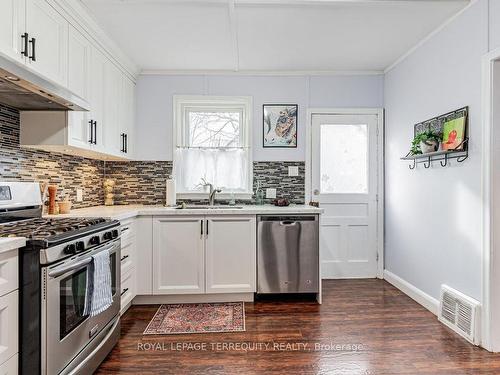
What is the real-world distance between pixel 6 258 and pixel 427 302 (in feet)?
10.4

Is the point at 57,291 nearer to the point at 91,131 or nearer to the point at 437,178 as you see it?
the point at 91,131

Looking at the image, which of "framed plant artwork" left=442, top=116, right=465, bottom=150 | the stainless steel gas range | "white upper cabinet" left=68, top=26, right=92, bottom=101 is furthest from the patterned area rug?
"framed plant artwork" left=442, top=116, right=465, bottom=150

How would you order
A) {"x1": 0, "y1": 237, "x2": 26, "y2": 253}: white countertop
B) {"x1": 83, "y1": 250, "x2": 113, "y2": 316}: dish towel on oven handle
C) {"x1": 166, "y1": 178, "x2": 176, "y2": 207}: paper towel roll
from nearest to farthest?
{"x1": 0, "y1": 237, "x2": 26, "y2": 253}: white countertop → {"x1": 83, "y1": 250, "x2": 113, "y2": 316}: dish towel on oven handle → {"x1": 166, "y1": 178, "x2": 176, "y2": 207}: paper towel roll

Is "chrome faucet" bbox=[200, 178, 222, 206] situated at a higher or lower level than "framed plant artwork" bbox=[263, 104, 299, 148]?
lower

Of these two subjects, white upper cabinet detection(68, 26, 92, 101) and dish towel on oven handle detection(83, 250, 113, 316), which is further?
white upper cabinet detection(68, 26, 92, 101)

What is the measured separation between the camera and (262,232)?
3.26 m

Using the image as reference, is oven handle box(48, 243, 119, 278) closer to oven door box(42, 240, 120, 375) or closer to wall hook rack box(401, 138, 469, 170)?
oven door box(42, 240, 120, 375)

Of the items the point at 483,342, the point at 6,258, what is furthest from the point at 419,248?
the point at 6,258

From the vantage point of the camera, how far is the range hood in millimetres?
1652

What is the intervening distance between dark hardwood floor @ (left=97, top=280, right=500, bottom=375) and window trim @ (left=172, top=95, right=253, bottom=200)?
1290 millimetres

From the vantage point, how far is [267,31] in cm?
297

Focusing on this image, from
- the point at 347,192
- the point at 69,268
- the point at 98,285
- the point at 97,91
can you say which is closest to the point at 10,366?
the point at 69,268

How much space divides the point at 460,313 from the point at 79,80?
10.9ft

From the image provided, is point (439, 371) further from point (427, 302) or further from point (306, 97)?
point (306, 97)
